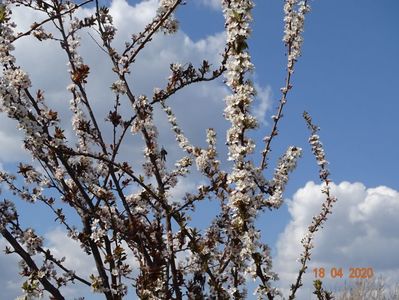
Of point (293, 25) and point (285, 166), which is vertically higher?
point (293, 25)

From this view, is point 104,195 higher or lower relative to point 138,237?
higher

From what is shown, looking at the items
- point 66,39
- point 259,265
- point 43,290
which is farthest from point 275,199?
point 66,39

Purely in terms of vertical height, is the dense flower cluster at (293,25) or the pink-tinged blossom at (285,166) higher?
the dense flower cluster at (293,25)

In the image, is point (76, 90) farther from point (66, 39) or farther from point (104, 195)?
point (104, 195)

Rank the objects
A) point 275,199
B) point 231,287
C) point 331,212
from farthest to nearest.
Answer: point 331,212, point 275,199, point 231,287

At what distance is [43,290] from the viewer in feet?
14.9

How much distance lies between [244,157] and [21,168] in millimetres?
2264

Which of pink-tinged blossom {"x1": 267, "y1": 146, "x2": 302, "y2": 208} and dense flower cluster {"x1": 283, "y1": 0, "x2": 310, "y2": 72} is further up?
dense flower cluster {"x1": 283, "y1": 0, "x2": 310, "y2": 72}

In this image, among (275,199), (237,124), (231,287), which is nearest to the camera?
(237,124)

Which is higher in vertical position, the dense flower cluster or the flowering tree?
the dense flower cluster

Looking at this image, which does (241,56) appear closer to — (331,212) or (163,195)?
(163,195)

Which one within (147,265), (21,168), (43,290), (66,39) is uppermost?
(66,39)

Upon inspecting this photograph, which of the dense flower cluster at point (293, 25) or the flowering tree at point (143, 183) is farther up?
the dense flower cluster at point (293, 25)

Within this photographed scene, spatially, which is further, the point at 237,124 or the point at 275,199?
the point at 275,199
